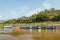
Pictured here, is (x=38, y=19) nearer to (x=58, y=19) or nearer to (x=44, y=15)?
(x=44, y=15)

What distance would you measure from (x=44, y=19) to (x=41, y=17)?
5.20ft

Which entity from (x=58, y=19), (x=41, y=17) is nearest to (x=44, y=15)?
(x=41, y=17)

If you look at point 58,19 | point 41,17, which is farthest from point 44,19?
point 58,19

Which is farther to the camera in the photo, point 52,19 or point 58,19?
point 52,19

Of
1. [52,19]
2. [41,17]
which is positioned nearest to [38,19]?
[41,17]

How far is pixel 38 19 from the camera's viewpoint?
2800 inches

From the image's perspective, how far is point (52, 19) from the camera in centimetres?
7381

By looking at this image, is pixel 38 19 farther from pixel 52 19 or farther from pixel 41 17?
pixel 52 19

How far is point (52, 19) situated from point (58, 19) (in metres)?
6.12

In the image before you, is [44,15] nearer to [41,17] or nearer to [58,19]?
[41,17]

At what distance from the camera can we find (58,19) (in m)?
67.9

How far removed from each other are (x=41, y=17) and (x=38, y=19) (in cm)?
166

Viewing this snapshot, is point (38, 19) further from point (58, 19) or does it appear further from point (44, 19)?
point (58, 19)

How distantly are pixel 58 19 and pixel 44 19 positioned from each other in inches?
239
